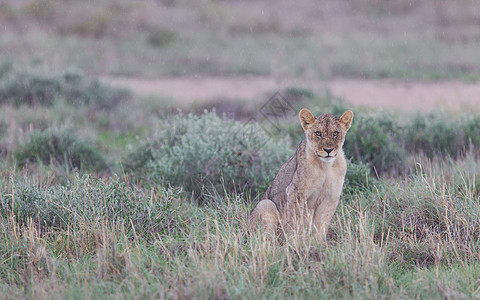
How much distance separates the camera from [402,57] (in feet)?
68.3

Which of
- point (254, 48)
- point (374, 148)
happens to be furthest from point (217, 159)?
point (254, 48)

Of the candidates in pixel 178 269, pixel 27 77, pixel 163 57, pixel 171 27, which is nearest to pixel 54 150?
pixel 178 269

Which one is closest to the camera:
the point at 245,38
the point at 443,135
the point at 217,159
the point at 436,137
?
the point at 217,159

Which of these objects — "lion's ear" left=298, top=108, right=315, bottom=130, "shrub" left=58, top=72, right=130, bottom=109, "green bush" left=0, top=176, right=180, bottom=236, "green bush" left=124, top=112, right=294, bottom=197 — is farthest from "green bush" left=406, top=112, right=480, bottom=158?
"shrub" left=58, top=72, right=130, bottom=109

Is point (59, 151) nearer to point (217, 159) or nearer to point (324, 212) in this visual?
point (217, 159)

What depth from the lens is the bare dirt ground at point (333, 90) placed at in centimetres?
1490

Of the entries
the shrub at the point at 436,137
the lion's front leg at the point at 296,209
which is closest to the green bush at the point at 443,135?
the shrub at the point at 436,137

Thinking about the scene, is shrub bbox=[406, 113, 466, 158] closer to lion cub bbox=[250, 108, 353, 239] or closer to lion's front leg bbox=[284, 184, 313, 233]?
lion cub bbox=[250, 108, 353, 239]

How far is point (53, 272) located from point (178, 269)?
3.12 ft

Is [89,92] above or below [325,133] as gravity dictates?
below

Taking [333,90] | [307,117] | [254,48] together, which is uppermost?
[307,117]

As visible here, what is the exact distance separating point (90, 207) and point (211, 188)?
1.89m

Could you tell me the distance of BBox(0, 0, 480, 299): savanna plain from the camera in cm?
479

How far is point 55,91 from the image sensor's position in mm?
13977
